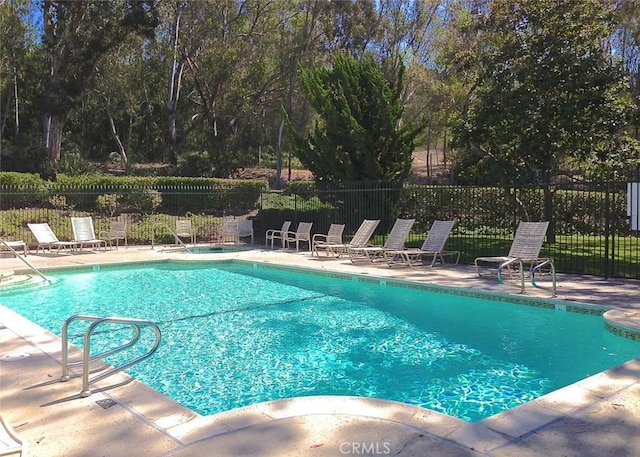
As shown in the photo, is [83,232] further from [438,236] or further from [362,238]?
[438,236]

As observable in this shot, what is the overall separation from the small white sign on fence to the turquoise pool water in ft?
7.66

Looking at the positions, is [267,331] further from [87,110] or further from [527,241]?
[87,110]

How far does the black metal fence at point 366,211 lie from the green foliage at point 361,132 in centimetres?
96

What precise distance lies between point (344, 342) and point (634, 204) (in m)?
5.23

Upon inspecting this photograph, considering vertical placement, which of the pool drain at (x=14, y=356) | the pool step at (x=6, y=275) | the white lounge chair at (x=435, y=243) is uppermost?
the white lounge chair at (x=435, y=243)

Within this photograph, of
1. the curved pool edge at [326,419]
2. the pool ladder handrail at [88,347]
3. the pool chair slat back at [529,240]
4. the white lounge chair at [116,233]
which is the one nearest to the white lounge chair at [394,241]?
the pool chair slat back at [529,240]

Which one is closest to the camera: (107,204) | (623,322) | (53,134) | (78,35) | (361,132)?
(623,322)

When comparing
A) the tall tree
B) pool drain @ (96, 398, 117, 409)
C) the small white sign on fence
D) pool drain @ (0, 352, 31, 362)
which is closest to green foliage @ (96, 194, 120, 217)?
the tall tree

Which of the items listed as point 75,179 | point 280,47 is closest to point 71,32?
point 75,179

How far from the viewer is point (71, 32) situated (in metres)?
23.3

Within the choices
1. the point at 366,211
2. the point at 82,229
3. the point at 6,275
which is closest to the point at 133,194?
the point at 82,229

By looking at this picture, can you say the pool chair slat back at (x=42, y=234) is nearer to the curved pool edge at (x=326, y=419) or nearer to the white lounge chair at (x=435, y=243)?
the white lounge chair at (x=435, y=243)

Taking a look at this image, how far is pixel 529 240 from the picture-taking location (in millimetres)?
9656

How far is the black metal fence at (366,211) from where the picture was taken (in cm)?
1500
